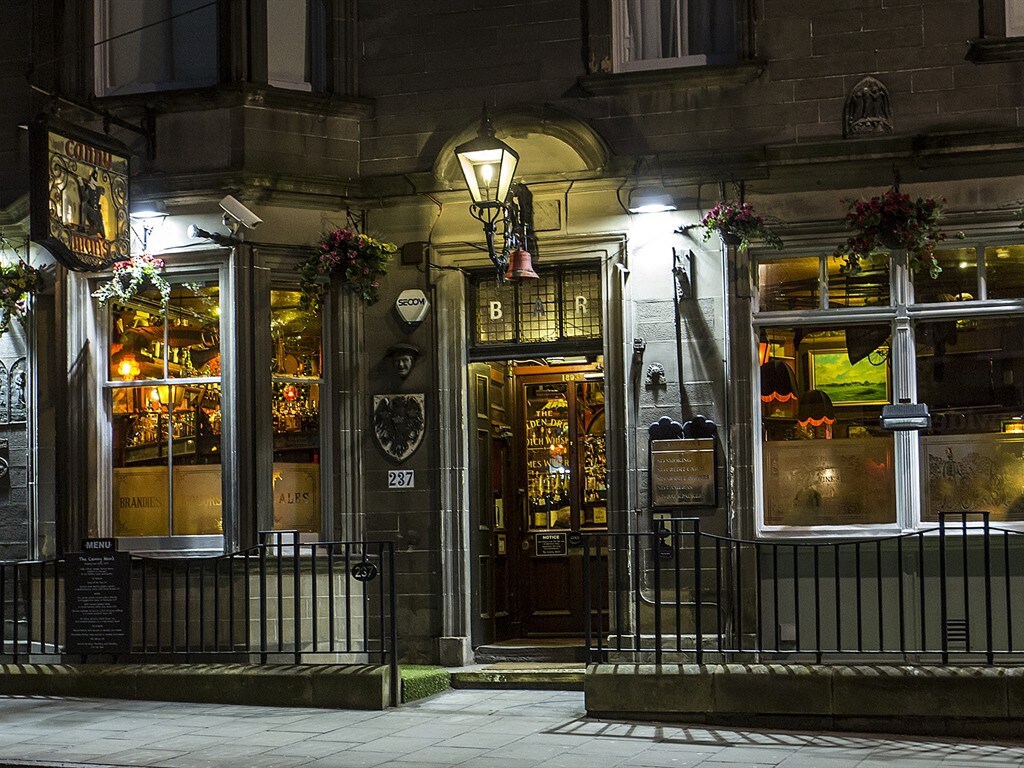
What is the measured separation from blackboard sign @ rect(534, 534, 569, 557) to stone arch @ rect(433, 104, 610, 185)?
131 inches

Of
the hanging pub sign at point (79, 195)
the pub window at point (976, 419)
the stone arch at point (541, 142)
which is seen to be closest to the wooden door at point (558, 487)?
the stone arch at point (541, 142)

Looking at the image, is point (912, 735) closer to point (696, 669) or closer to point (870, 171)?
point (696, 669)

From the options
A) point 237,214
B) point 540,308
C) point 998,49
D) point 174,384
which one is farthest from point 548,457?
point 998,49

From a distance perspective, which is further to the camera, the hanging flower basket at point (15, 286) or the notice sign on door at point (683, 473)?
the hanging flower basket at point (15, 286)

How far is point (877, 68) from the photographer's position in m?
11.5

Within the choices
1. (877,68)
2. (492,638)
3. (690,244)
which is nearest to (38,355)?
(492,638)

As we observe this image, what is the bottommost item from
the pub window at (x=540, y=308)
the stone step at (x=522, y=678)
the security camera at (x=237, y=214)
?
the stone step at (x=522, y=678)

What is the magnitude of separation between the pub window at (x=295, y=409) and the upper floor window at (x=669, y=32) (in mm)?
3480

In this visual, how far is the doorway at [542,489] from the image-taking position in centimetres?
1295

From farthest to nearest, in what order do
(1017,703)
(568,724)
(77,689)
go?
(77,689), (568,724), (1017,703)

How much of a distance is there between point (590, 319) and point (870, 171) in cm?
261

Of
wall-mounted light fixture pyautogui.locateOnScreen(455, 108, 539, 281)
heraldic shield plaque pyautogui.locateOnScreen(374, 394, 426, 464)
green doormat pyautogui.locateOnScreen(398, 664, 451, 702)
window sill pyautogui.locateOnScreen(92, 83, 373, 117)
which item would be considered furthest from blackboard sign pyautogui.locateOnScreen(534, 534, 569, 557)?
window sill pyautogui.locateOnScreen(92, 83, 373, 117)

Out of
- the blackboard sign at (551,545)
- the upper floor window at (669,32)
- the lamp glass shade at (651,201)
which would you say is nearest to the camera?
the lamp glass shade at (651,201)

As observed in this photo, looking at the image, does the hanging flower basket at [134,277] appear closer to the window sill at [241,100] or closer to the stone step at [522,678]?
the window sill at [241,100]
